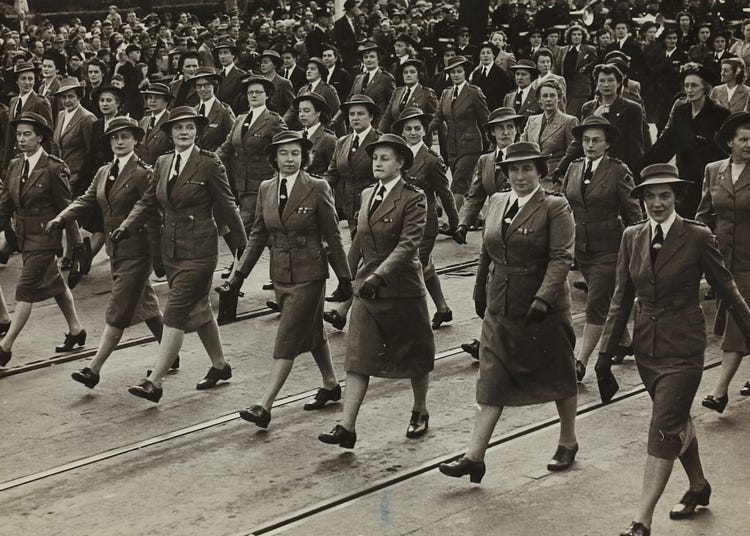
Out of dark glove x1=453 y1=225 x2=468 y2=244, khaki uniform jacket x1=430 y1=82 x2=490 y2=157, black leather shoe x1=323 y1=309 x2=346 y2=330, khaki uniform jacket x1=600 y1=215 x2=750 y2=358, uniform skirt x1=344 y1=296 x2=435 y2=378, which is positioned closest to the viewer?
khaki uniform jacket x1=600 y1=215 x2=750 y2=358

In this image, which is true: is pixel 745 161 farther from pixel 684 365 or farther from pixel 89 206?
pixel 89 206

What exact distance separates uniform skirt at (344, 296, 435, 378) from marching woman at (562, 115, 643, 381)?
6.06 feet

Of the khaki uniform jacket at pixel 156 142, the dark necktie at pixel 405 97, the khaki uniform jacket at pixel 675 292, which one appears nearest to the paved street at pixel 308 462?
the khaki uniform jacket at pixel 675 292

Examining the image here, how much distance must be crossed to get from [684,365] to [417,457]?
7.06ft

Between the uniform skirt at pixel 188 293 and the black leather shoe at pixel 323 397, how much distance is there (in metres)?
1.10

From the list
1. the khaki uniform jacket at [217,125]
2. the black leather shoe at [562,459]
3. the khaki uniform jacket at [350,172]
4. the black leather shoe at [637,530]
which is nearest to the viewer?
the black leather shoe at [637,530]

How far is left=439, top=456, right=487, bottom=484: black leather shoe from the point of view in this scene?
827 cm

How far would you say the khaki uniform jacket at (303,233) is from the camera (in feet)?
32.2

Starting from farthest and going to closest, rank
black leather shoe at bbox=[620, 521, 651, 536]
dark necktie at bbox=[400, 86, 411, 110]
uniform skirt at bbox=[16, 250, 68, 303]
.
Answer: dark necktie at bbox=[400, 86, 411, 110] < uniform skirt at bbox=[16, 250, 68, 303] < black leather shoe at bbox=[620, 521, 651, 536]

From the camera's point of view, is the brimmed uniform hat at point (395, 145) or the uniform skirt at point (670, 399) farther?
the brimmed uniform hat at point (395, 145)

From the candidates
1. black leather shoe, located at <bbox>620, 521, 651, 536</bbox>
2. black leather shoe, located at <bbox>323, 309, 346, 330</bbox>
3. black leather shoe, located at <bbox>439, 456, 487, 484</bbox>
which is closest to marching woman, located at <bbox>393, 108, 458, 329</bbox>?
black leather shoe, located at <bbox>323, 309, 346, 330</bbox>

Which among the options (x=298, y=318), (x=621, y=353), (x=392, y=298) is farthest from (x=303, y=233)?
(x=621, y=353)

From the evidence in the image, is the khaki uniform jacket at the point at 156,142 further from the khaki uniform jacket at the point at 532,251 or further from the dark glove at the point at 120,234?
the khaki uniform jacket at the point at 532,251

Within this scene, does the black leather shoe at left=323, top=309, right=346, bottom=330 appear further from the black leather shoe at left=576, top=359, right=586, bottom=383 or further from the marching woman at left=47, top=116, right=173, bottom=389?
the black leather shoe at left=576, top=359, right=586, bottom=383
